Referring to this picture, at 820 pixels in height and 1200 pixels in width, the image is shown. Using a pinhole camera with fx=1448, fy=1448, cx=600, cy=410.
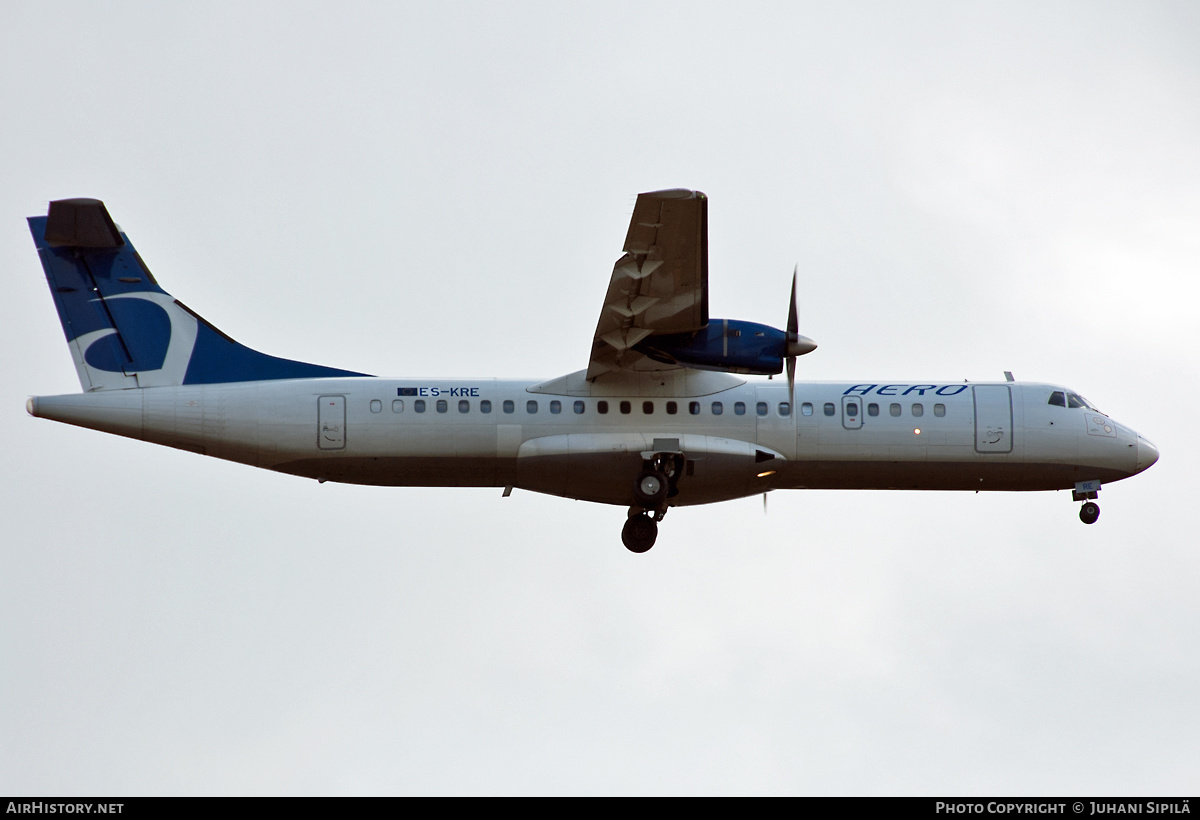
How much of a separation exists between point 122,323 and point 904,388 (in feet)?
44.9

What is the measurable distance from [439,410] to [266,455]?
296cm

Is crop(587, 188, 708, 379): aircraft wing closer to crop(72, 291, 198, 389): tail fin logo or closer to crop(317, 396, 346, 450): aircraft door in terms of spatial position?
crop(317, 396, 346, 450): aircraft door

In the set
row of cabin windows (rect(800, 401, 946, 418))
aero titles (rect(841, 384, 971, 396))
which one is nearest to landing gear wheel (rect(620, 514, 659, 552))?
row of cabin windows (rect(800, 401, 946, 418))

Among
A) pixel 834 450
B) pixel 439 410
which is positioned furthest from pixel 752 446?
pixel 439 410

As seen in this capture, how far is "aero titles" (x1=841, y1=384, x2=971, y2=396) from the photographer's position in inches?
1012

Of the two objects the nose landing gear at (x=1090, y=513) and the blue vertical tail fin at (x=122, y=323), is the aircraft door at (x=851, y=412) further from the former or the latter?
the blue vertical tail fin at (x=122, y=323)

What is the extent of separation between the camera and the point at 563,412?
81.1 feet

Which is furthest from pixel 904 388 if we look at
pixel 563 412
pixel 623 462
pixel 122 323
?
pixel 122 323

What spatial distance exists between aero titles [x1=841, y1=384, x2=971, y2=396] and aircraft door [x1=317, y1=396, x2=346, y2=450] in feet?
28.8

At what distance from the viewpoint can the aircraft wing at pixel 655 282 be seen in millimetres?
21531

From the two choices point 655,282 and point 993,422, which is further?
point 993,422

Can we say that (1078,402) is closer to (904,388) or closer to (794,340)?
(904,388)
